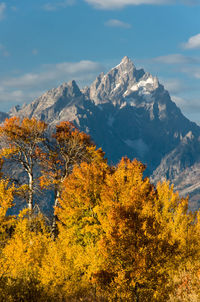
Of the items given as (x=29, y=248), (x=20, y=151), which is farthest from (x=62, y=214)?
(x=29, y=248)

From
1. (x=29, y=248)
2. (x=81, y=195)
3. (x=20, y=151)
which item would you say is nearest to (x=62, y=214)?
(x=81, y=195)

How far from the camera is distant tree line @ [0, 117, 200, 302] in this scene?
21062 millimetres

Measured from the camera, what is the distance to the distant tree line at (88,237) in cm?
2106

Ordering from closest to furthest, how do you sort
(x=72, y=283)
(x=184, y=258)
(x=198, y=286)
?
(x=198, y=286), (x=72, y=283), (x=184, y=258)

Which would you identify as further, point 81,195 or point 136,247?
point 81,195

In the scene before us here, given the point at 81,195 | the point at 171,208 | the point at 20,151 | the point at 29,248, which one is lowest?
the point at 29,248

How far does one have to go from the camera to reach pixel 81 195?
41.6 m

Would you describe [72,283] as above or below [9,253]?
below

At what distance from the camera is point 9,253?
2861 cm

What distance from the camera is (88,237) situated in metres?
39.5

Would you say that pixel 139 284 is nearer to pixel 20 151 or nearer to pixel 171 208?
pixel 171 208

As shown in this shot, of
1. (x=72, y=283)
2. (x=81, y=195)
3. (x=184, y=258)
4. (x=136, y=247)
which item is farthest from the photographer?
(x=81, y=195)

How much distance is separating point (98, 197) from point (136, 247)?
2084cm

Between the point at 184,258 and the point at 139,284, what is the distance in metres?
10.9
